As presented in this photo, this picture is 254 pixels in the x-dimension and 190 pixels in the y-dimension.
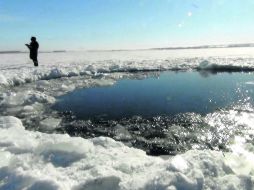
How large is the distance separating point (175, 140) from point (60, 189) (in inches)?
137

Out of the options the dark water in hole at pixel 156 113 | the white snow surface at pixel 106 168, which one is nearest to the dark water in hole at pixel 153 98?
the dark water in hole at pixel 156 113

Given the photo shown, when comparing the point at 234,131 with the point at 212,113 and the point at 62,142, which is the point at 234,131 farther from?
the point at 62,142

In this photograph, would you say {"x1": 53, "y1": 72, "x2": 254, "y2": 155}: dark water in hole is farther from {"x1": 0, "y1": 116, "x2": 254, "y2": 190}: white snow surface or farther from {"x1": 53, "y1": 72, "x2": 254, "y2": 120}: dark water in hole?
{"x1": 0, "y1": 116, "x2": 254, "y2": 190}: white snow surface

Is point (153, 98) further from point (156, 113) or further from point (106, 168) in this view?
point (106, 168)

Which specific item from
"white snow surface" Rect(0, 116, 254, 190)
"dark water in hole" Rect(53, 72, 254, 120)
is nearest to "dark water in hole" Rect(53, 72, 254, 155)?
"dark water in hole" Rect(53, 72, 254, 120)

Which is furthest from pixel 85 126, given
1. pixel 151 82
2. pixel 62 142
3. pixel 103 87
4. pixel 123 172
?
pixel 151 82

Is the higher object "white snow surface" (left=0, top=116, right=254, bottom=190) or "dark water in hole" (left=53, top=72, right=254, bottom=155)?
"white snow surface" (left=0, top=116, right=254, bottom=190)

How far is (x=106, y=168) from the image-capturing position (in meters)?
4.43

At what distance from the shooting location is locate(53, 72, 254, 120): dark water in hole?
9.49 m

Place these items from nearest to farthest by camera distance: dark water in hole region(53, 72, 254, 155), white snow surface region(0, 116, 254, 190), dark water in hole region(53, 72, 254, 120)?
white snow surface region(0, 116, 254, 190) < dark water in hole region(53, 72, 254, 155) < dark water in hole region(53, 72, 254, 120)

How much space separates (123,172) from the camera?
172 inches

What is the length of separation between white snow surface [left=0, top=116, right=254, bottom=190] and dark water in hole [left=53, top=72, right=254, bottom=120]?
3.87 metres

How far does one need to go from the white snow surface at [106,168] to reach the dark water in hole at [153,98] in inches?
152

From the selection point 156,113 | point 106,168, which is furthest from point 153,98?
point 106,168
